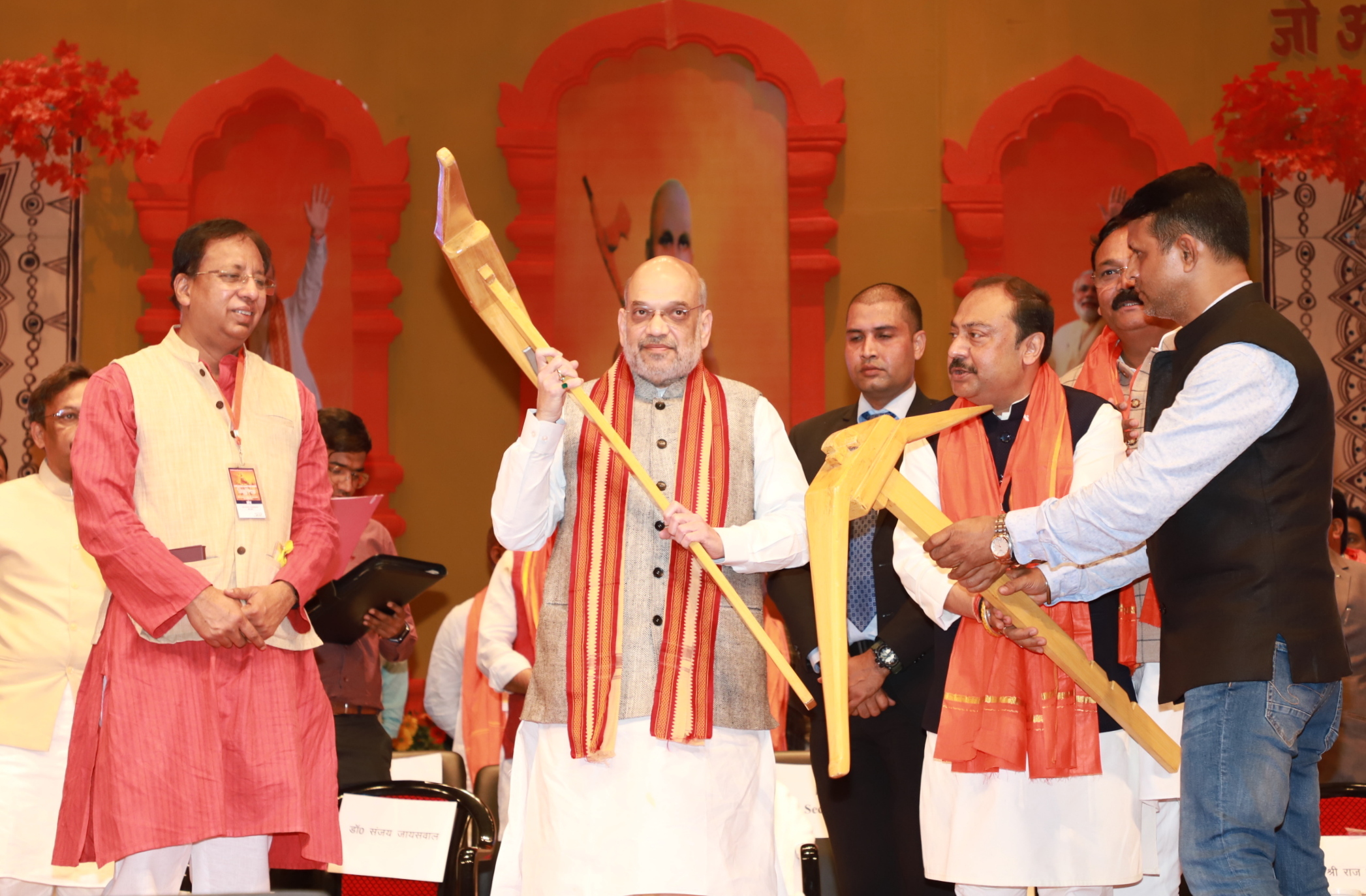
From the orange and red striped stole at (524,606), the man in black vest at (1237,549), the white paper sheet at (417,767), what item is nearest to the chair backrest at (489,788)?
the white paper sheet at (417,767)

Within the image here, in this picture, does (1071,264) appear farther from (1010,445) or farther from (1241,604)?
(1241,604)

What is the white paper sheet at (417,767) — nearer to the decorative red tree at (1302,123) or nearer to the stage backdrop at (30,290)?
the stage backdrop at (30,290)

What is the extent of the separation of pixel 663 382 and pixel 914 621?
1141mm

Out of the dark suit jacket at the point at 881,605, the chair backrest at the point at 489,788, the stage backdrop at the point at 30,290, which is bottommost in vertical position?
the chair backrest at the point at 489,788

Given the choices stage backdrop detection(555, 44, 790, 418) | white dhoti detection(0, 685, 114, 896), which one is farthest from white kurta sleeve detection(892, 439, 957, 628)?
stage backdrop detection(555, 44, 790, 418)

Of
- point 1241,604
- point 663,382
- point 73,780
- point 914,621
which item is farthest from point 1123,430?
point 73,780

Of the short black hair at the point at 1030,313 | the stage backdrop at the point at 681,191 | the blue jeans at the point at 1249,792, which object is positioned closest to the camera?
the blue jeans at the point at 1249,792

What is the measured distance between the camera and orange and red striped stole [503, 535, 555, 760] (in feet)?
16.3

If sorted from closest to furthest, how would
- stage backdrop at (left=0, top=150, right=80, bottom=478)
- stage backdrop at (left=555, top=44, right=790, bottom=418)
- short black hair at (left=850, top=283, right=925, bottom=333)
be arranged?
short black hair at (left=850, top=283, right=925, bottom=333)
stage backdrop at (left=0, top=150, right=80, bottom=478)
stage backdrop at (left=555, top=44, right=790, bottom=418)

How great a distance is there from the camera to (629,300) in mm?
3617

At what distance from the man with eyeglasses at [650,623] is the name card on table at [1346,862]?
1799 mm

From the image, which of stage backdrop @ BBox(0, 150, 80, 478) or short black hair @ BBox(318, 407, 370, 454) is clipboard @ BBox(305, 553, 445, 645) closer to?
short black hair @ BBox(318, 407, 370, 454)

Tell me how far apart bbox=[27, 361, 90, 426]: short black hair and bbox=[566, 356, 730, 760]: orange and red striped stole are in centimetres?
195

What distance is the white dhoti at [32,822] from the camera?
13.3 feet
